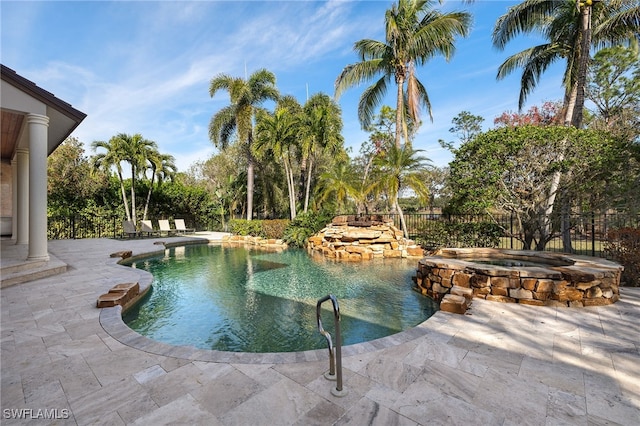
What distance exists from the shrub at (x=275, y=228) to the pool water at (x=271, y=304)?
5989 mm

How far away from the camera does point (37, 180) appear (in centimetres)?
598

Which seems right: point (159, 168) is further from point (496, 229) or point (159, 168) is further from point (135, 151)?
point (496, 229)

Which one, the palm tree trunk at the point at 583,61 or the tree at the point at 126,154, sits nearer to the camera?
the palm tree trunk at the point at 583,61

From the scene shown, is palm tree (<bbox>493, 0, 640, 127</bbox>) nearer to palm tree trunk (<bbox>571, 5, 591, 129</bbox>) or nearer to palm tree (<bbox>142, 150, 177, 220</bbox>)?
palm tree trunk (<bbox>571, 5, 591, 129</bbox>)

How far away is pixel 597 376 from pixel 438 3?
13.7m

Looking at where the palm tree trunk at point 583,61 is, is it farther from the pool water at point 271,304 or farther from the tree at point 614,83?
the tree at point 614,83

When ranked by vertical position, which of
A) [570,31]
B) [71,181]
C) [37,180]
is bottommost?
[37,180]

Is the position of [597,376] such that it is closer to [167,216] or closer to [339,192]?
[339,192]

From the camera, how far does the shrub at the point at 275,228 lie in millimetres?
14938

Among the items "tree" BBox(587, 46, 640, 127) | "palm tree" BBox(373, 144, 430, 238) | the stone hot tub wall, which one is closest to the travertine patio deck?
the stone hot tub wall

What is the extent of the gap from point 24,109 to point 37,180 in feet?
4.79

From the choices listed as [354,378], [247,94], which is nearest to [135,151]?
[247,94]

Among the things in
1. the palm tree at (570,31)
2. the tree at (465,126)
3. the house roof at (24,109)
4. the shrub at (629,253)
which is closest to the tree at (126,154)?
the house roof at (24,109)

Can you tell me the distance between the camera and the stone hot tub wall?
10.2 meters
